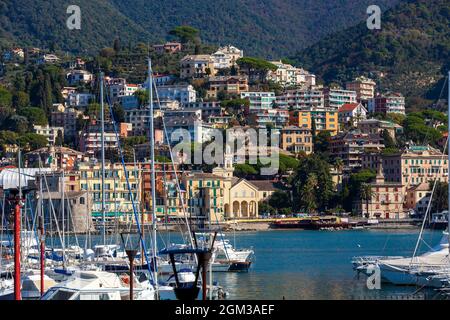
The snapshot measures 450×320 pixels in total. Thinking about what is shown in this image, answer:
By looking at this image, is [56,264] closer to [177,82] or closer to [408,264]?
[408,264]

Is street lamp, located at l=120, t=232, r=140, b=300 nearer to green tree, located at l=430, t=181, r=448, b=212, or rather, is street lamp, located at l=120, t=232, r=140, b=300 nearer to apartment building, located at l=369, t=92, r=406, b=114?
green tree, located at l=430, t=181, r=448, b=212

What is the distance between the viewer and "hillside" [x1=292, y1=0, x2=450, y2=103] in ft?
581

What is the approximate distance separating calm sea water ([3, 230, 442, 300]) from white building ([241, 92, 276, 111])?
159 ft

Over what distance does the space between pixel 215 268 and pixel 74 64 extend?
11275cm

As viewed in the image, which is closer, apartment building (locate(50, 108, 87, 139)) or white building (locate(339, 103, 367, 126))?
apartment building (locate(50, 108, 87, 139))

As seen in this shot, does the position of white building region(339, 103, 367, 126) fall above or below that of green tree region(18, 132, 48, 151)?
above

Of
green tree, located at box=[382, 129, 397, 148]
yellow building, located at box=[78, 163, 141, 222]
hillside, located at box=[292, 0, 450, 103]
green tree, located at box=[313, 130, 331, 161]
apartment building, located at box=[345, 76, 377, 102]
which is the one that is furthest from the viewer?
hillside, located at box=[292, 0, 450, 103]

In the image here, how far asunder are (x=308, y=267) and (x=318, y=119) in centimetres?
8530

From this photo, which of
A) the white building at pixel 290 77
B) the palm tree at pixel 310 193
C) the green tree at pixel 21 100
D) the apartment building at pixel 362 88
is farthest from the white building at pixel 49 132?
the apartment building at pixel 362 88

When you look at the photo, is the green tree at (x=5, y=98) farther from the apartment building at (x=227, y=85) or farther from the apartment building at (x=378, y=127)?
the apartment building at (x=378, y=127)

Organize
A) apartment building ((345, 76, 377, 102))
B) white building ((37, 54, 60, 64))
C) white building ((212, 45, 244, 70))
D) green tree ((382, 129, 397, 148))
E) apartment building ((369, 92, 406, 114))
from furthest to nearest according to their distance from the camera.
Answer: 1. white building ((37, 54, 60, 64))
2. apartment building ((345, 76, 377, 102))
3. white building ((212, 45, 244, 70))
4. apartment building ((369, 92, 406, 114))
5. green tree ((382, 129, 397, 148))

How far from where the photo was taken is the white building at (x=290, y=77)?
15375 cm

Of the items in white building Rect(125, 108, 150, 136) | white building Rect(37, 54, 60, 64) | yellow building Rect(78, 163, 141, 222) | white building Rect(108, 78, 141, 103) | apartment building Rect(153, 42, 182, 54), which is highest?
apartment building Rect(153, 42, 182, 54)

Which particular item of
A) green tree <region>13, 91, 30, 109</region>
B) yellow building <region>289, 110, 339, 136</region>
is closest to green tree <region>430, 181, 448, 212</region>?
yellow building <region>289, 110, 339, 136</region>
